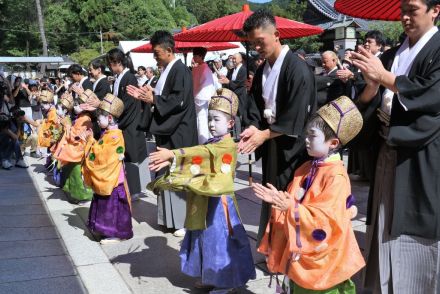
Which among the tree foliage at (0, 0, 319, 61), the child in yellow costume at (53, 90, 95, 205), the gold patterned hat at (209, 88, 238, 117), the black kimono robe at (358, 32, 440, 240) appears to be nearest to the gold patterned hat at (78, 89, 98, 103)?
the child in yellow costume at (53, 90, 95, 205)

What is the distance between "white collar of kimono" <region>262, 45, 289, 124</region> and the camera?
2.93 meters

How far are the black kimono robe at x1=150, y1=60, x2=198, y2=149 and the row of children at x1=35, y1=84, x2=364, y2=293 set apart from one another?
0.57 m

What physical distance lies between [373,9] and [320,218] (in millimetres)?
1882

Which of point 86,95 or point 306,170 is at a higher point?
point 86,95

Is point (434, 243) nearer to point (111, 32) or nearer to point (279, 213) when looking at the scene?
point (279, 213)

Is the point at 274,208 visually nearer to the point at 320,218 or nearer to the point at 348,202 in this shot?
the point at 320,218

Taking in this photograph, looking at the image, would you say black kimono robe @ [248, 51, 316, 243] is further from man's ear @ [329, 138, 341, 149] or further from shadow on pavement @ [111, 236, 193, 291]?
shadow on pavement @ [111, 236, 193, 291]

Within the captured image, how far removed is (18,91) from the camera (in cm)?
1127

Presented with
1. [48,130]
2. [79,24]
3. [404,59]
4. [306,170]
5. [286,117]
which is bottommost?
[48,130]

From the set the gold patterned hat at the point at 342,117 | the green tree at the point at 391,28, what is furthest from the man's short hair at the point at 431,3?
the green tree at the point at 391,28

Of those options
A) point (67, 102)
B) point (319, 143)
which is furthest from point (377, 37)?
point (67, 102)

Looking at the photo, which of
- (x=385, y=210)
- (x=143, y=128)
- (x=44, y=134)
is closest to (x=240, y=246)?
(x=385, y=210)

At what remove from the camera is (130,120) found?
17.1 ft

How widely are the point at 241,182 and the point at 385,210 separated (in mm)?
3878
